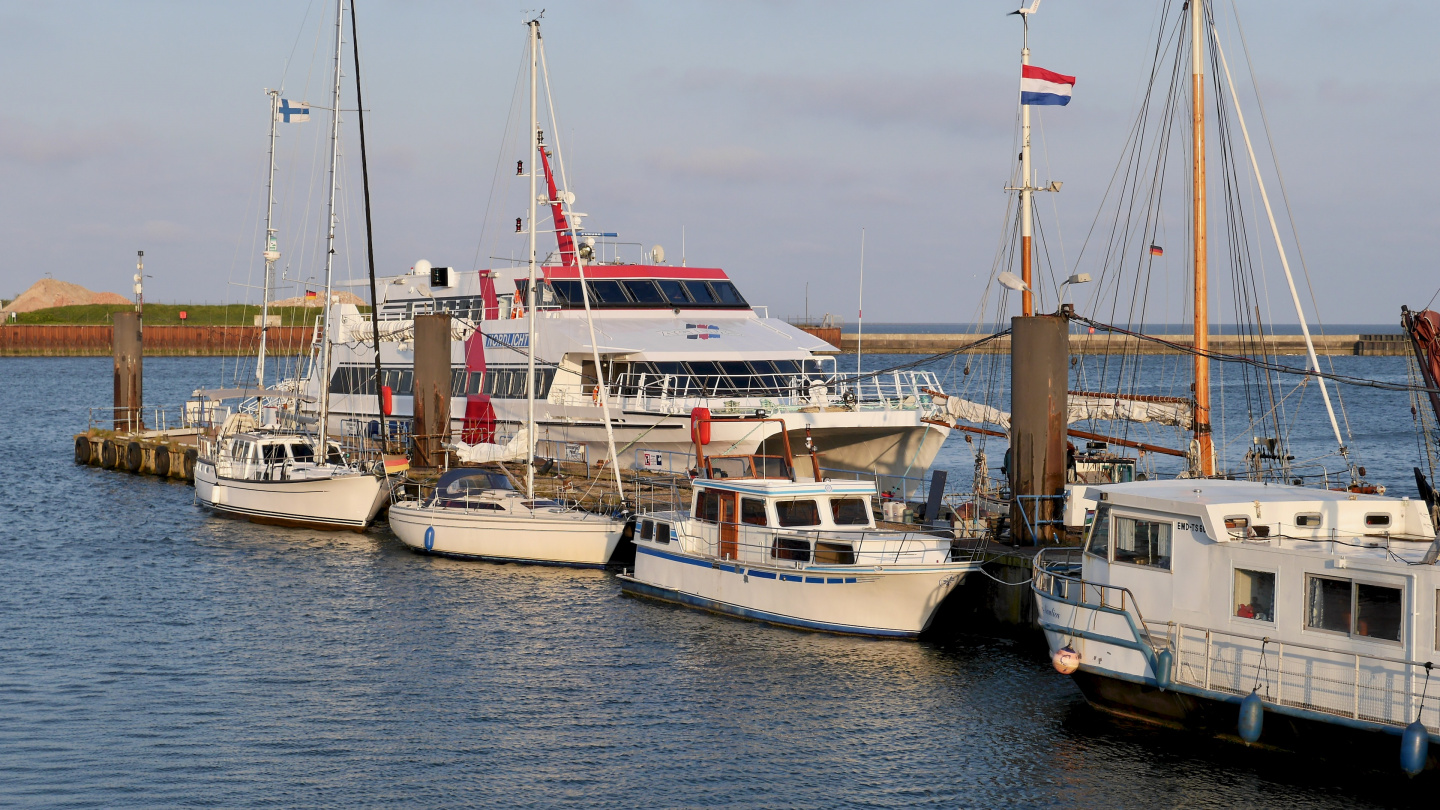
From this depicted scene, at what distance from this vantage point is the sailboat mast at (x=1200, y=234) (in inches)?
941

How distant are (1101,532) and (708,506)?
838 centimetres

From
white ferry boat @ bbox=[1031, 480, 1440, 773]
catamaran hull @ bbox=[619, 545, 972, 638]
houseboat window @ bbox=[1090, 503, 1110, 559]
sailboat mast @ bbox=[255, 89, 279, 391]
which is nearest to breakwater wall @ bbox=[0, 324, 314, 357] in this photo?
sailboat mast @ bbox=[255, 89, 279, 391]

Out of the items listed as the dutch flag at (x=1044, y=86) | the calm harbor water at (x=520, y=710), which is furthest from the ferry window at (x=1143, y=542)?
the dutch flag at (x=1044, y=86)

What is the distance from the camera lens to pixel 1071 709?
18406 mm

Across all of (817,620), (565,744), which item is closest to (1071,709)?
(817,620)

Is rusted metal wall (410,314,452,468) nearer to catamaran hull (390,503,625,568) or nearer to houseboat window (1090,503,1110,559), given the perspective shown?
catamaran hull (390,503,625,568)

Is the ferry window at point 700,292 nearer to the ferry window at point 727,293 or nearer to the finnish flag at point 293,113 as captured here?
the ferry window at point 727,293

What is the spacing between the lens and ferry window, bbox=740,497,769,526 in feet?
75.9

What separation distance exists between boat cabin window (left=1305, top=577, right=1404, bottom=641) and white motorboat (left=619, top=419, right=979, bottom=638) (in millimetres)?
6742

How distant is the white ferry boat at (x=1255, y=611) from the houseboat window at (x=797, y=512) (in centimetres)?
526

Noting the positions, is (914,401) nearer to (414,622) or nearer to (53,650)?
(414,622)

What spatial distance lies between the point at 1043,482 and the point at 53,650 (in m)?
17.3

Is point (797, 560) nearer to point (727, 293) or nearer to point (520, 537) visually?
point (520, 537)

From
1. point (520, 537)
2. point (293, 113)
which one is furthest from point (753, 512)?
point (293, 113)
